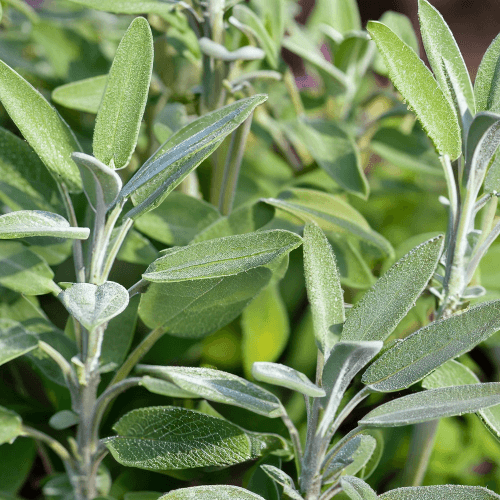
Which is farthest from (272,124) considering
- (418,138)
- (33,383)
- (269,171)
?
(33,383)

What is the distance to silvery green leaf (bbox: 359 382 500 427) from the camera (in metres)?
0.26

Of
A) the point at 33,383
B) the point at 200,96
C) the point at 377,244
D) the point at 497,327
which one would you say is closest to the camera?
the point at 497,327

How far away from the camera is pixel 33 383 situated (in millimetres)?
623

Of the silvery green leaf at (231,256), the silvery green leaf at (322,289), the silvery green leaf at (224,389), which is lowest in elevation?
the silvery green leaf at (224,389)

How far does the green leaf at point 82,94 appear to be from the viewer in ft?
1.45

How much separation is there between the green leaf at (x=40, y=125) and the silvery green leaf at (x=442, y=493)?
0.26m

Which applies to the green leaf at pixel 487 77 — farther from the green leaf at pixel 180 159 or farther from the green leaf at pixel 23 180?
the green leaf at pixel 23 180

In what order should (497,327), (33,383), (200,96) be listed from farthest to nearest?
1. (33,383)
2. (200,96)
3. (497,327)

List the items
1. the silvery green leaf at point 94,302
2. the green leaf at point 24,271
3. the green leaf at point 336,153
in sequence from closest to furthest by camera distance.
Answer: the silvery green leaf at point 94,302
the green leaf at point 24,271
the green leaf at point 336,153

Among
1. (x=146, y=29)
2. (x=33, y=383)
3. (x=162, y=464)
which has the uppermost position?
(x=146, y=29)

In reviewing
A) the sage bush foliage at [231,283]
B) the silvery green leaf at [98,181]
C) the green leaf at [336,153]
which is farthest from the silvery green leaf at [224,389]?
the green leaf at [336,153]

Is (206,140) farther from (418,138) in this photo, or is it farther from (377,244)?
(418,138)

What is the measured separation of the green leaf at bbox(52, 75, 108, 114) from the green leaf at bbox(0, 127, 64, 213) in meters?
0.07

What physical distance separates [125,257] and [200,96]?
0.58ft
